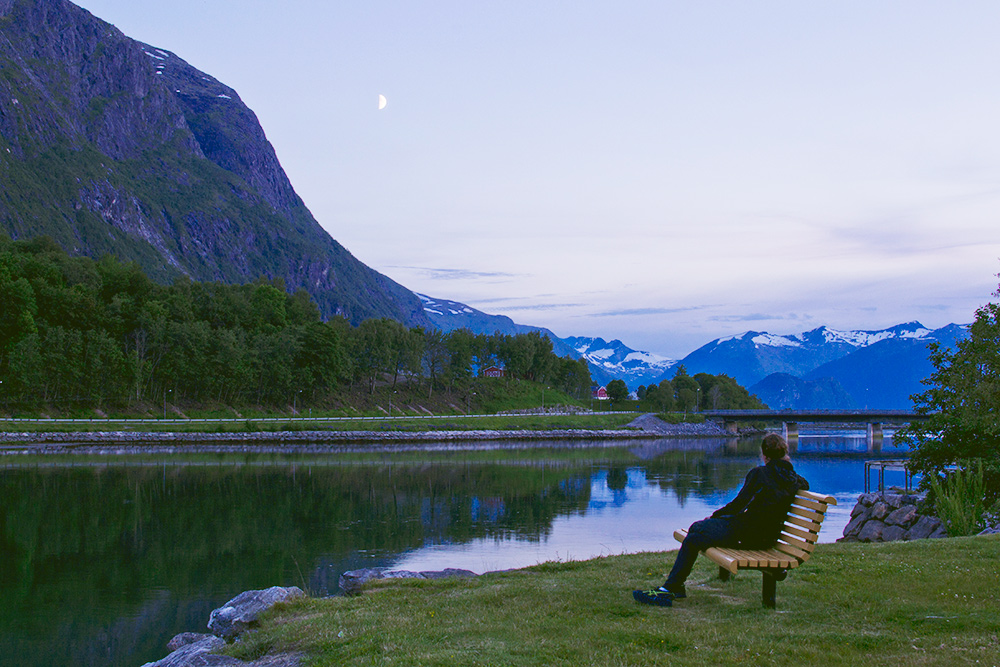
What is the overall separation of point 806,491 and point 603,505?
28.9 metres

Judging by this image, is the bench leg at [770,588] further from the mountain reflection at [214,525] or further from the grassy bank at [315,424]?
the grassy bank at [315,424]

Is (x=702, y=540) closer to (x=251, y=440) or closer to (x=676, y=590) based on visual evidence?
(x=676, y=590)

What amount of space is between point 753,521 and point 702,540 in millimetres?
672

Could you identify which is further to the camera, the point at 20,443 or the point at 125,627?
the point at 20,443

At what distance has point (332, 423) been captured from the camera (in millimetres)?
91938

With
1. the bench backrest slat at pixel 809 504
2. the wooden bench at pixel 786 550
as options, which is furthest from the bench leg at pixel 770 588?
the bench backrest slat at pixel 809 504

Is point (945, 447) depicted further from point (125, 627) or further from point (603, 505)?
point (125, 627)

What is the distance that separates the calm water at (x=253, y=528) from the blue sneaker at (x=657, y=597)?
356 inches

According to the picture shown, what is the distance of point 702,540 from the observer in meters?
9.94

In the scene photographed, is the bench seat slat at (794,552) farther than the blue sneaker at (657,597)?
No

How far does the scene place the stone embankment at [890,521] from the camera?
67.6ft

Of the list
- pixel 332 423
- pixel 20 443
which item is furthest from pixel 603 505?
pixel 332 423

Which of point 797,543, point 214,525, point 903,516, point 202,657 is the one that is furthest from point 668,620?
point 214,525

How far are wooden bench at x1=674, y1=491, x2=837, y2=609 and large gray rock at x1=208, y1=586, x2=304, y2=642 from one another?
21.1 ft
